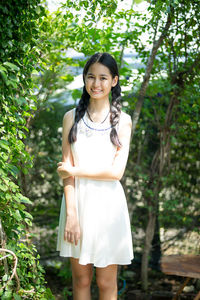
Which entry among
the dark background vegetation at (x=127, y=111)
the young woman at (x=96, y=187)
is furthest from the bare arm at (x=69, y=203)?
the dark background vegetation at (x=127, y=111)

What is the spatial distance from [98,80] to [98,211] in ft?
2.64

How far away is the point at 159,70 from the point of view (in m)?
3.74

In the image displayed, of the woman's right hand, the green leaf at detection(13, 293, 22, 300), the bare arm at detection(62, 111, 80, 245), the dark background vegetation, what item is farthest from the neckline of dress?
the green leaf at detection(13, 293, 22, 300)

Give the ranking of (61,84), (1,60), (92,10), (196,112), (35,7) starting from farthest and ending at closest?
1. (61,84)
2. (196,112)
3. (92,10)
4. (35,7)
5. (1,60)

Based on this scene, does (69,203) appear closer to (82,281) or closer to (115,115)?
(82,281)

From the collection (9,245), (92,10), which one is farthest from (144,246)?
(92,10)

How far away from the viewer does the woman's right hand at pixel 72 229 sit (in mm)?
2328

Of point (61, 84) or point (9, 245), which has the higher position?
point (61, 84)

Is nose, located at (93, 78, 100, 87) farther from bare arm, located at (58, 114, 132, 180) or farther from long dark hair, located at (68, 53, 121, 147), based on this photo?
bare arm, located at (58, 114, 132, 180)

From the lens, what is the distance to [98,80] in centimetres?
239

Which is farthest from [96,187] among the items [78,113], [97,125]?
[78,113]

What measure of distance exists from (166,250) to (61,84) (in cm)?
222

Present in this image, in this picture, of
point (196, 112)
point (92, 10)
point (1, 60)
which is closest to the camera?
point (1, 60)

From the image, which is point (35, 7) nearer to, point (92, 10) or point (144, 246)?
point (92, 10)
